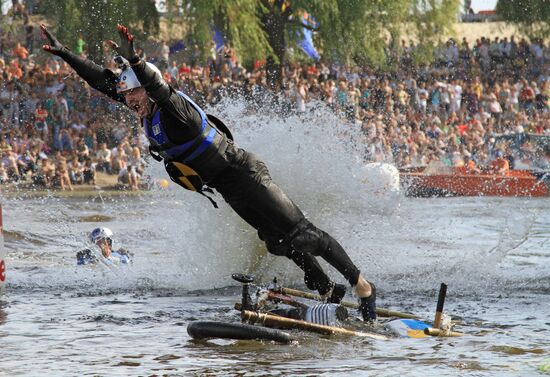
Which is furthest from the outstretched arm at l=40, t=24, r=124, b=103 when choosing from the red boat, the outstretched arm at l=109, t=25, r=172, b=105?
the red boat

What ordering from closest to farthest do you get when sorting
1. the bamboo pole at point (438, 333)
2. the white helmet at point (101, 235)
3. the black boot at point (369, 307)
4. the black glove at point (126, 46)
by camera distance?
the black glove at point (126, 46)
the bamboo pole at point (438, 333)
the black boot at point (369, 307)
the white helmet at point (101, 235)

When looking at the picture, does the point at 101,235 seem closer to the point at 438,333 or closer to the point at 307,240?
the point at 307,240

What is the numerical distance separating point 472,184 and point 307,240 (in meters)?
18.0

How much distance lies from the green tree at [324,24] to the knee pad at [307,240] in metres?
20.8

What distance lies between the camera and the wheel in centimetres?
861

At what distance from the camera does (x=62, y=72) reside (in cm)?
2950

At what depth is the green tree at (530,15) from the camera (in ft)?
116

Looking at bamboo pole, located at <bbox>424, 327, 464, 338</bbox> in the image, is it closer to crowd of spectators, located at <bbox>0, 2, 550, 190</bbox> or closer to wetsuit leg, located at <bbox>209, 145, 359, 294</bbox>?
wetsuit leg, located at <bbox>209, 145, 359, 294</bbox>

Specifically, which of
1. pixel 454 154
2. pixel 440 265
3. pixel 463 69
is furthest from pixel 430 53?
pixel 440 265

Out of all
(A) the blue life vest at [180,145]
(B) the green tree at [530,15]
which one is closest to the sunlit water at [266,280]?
(A) the blue life vest at [180,145]

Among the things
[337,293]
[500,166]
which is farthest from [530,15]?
[337,293]

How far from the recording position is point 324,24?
3092 cm

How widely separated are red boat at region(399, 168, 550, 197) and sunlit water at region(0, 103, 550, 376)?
6.69 m

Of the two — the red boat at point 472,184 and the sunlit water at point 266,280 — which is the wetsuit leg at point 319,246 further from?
the red boat at point 472,184
